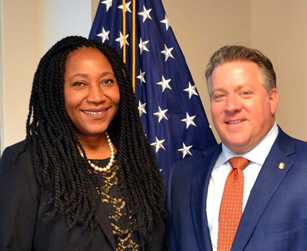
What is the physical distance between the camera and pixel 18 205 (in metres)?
1.55

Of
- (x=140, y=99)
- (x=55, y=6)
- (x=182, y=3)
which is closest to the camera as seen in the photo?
(x=140, y=99)

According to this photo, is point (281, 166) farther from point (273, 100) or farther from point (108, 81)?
point (108, 81)

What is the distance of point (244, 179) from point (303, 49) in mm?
1587

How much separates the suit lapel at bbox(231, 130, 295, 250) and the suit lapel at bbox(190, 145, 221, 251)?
14cm

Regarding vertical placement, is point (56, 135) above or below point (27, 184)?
above

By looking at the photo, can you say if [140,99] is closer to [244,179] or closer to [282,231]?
[244,179]

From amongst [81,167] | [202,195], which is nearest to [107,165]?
[81,167]

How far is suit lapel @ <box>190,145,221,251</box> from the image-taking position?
1746 mm

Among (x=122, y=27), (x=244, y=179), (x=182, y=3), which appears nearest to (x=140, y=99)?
(x=122, y=27)

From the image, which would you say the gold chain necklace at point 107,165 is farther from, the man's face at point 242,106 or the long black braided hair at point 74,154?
the man's face at point 242,106

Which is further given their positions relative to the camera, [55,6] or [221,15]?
[221,15]

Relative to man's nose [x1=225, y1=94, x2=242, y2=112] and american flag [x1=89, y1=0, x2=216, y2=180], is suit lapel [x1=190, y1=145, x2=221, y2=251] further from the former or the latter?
american flag [x1=89, y1=0, x2=216, y2=180]

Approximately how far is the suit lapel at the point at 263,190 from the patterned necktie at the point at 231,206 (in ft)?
0.14

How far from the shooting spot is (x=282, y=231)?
1584 millimetres
